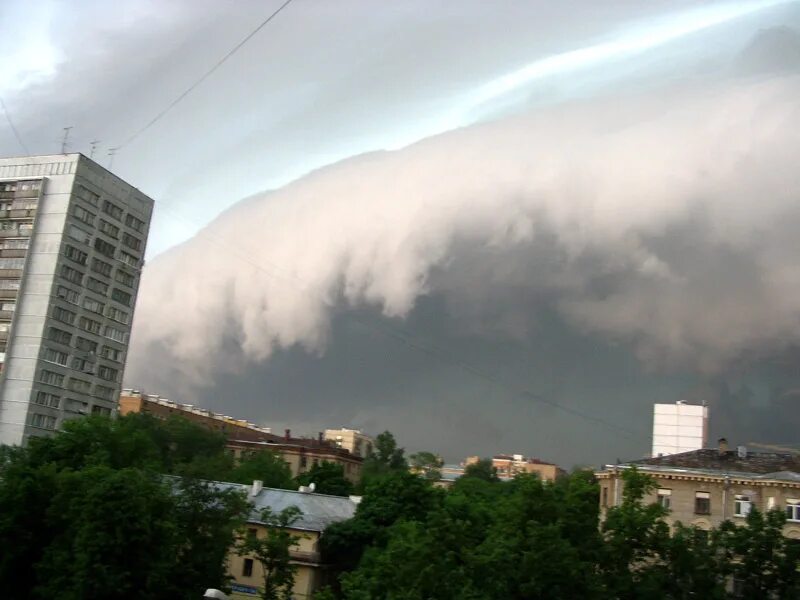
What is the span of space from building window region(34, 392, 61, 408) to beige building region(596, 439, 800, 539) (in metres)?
67.1

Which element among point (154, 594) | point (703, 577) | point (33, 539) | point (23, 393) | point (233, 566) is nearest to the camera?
point (703, 577)

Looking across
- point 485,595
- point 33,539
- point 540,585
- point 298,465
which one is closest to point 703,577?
point 540,585

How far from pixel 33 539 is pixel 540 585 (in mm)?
28439

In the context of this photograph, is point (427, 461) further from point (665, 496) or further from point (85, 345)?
point (665, 496)

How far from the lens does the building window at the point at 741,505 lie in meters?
58.8

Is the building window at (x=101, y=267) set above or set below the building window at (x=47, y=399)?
above

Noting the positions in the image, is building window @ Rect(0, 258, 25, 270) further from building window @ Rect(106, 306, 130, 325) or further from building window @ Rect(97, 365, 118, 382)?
building window @ Rect(97, 365, 118, 382)

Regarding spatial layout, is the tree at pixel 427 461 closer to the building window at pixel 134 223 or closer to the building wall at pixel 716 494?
the building window at pixel 134 223

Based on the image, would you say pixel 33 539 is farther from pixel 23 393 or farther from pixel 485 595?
pixel 23 393

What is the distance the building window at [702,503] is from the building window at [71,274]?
76.1 meters

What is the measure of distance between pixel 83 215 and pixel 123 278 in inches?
→ 438

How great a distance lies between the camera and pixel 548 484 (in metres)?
44.8

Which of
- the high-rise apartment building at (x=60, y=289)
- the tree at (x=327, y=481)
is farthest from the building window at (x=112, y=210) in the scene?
the tree at (x=327, y=481)

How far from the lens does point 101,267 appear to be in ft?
358
